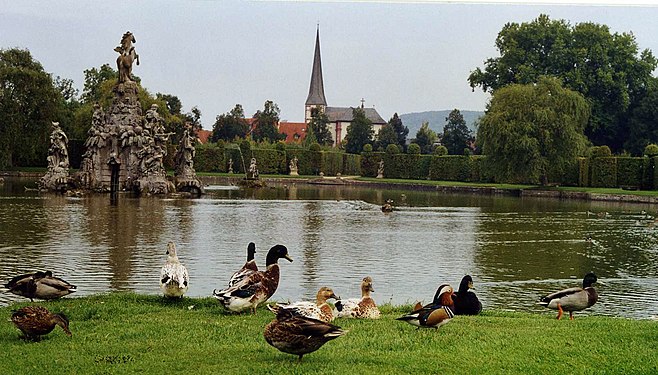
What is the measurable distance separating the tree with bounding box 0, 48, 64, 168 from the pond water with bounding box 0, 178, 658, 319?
20187mm

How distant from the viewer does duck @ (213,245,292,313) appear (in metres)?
9.37

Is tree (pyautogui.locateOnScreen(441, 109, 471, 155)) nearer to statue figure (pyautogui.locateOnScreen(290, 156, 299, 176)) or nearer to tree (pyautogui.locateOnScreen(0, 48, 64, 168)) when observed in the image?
statue figure (pyautogui.locateOnScreen(290, 156, 299, 176))

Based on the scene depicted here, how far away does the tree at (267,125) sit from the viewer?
355 ft

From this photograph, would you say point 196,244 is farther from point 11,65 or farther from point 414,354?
point 11,65

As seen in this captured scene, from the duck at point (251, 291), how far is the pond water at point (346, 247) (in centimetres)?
323

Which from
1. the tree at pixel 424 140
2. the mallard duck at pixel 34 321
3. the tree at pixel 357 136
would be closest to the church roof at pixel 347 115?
the tree at pixel 424 140

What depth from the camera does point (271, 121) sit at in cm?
10981

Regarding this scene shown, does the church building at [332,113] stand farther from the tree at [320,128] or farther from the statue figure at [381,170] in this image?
the statue figure at [381,170]

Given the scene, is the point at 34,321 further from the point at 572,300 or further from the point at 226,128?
the point at 226,128

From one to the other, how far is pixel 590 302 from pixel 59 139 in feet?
122

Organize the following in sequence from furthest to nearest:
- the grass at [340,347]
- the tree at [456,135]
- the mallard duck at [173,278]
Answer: the tree at [456,135] < the mallard duck at [173,278] < the grass at [340,347]

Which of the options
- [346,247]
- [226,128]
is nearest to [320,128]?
[226,128]

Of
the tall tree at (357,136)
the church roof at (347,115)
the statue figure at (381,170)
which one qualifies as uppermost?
the church roof at (347,115)

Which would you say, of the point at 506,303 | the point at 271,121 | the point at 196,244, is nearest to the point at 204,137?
the point at 271,121
